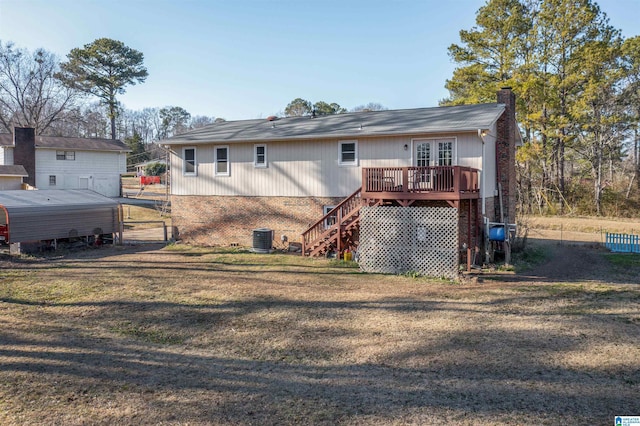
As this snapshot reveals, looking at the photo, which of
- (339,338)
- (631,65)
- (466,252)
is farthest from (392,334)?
(631,65)

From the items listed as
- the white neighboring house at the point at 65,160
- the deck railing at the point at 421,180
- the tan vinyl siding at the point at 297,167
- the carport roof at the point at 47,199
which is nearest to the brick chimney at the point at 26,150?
the white neighboring house at the point at 65,160

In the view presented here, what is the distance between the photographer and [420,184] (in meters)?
14.2

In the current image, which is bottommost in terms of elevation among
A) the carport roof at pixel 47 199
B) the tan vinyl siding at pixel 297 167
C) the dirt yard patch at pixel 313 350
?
the dirt yard patch at pixel 313 350

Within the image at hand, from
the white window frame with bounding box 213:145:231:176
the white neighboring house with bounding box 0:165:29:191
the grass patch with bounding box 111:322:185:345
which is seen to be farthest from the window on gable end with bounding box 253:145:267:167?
the white neighboring house with bounding box 0:165:29:191

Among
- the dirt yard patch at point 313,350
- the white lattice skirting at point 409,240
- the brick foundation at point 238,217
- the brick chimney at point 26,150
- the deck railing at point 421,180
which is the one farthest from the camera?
the brick chimney at point 26,150

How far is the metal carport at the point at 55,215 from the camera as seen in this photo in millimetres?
16531

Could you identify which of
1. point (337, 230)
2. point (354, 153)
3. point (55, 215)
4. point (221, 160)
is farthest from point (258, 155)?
point (55, 215)

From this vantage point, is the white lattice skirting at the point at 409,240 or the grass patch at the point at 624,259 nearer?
the white lattice skirting at the point at 409,240

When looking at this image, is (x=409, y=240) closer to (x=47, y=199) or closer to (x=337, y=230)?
(x=337, y=230)

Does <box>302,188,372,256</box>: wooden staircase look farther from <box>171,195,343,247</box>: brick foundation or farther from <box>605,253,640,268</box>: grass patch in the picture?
<box>605,253,640,268</box>: grass patch

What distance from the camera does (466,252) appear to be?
14812 millimetres

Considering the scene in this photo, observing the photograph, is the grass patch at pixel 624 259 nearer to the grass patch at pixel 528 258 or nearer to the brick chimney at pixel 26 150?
the grass patch at pixel 528 258

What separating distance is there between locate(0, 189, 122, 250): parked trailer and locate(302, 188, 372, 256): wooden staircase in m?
9.55

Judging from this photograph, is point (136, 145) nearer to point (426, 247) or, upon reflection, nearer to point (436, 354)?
point (426, 247)
